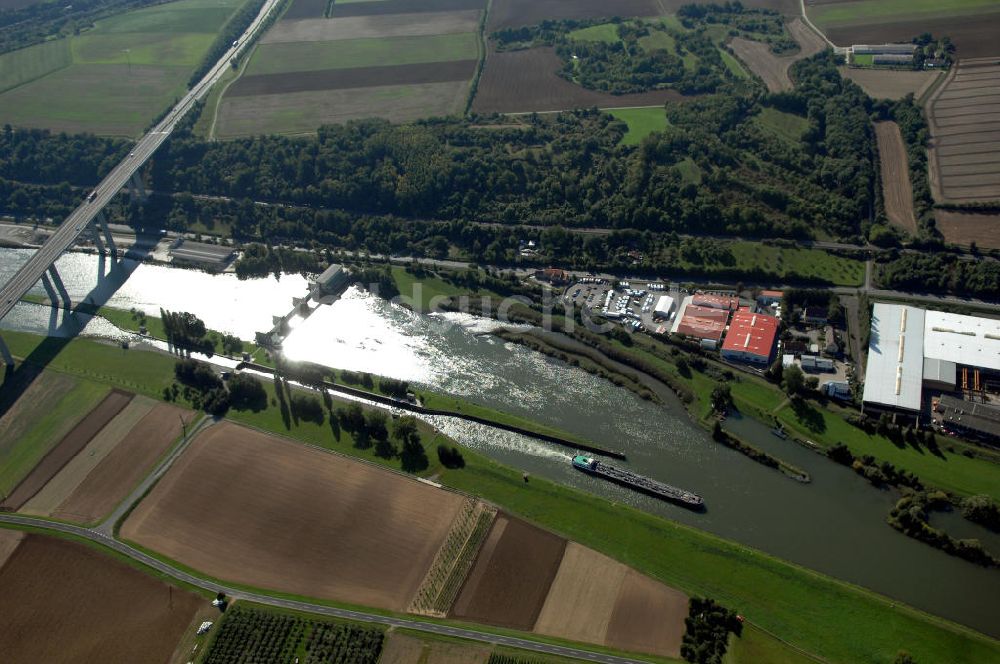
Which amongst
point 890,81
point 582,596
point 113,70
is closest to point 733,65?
point 890,81

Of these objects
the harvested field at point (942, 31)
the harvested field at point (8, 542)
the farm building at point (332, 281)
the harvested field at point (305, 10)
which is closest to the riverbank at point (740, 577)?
the harvested field at point (8, 542)

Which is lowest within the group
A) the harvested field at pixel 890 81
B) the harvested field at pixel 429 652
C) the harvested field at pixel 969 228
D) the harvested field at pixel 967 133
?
the harvested field at pixel 429 652

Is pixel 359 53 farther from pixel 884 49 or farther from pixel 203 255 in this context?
pixel 884 49

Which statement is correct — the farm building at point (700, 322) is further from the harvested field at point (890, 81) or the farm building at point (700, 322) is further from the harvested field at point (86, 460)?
the harvested field at point (890, 81)

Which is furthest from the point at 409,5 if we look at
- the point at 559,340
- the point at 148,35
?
the point at 559,340

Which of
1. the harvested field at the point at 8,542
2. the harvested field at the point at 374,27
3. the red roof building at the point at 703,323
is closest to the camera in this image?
the harvested field at the point at 8,542

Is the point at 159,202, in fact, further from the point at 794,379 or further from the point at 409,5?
the point at 794,379
